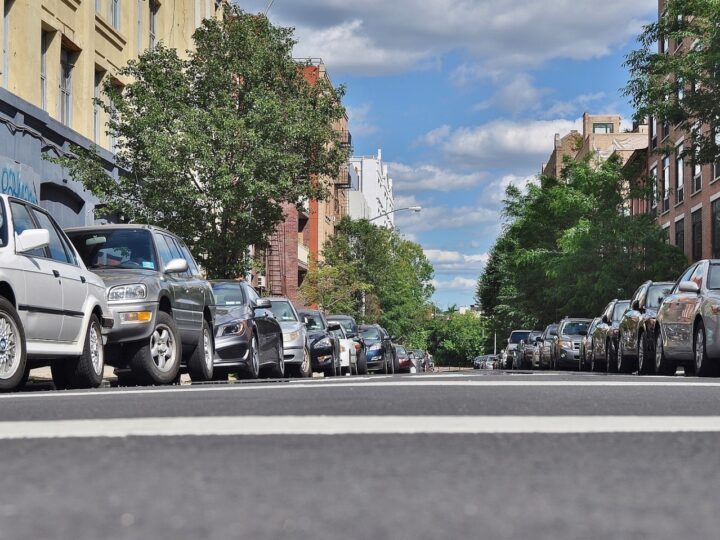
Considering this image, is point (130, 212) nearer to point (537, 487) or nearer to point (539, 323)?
point (537, 487)

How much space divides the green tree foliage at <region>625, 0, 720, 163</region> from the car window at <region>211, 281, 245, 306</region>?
10844 millimetres

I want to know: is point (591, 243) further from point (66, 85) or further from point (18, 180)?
point (18, 180)

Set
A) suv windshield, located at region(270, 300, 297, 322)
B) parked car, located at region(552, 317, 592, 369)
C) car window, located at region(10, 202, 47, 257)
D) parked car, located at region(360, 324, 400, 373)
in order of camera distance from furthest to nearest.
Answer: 1. parked car, located at region(360, 324, 400, 373)
2. parked car, located at region(552, 317, 592, 369)
3. suv windshield, located at region(270, 300, 297, 322)
4. car window, located at region(10, 202, 47, 257)

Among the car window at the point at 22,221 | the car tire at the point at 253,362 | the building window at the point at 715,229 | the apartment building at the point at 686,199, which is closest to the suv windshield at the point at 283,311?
the car tire at the point at 253,362

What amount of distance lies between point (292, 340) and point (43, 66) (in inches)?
347

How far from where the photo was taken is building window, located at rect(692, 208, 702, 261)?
4682 cm

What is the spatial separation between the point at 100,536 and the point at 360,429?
2511mm

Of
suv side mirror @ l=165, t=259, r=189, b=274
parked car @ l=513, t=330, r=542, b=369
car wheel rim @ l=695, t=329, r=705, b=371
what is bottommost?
parked car @ l=513, t=330, r=542, b=369

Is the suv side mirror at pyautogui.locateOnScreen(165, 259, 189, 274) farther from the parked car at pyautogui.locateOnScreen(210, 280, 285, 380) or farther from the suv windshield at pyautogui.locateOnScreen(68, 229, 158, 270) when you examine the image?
the parked car at pyautogui.locateOnScreen(210, 280, 285, 380)

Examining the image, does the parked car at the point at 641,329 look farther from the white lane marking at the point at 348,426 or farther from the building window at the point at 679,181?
the building window at the point at 679,181

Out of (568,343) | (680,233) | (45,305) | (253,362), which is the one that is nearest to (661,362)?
(253,362)

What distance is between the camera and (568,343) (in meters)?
33.5

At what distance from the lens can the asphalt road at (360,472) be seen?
3137mm

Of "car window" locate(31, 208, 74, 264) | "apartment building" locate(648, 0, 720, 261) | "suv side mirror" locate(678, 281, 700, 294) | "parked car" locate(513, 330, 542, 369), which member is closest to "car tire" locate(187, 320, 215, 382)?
"car window" locate(31, 208, 74, 264)
